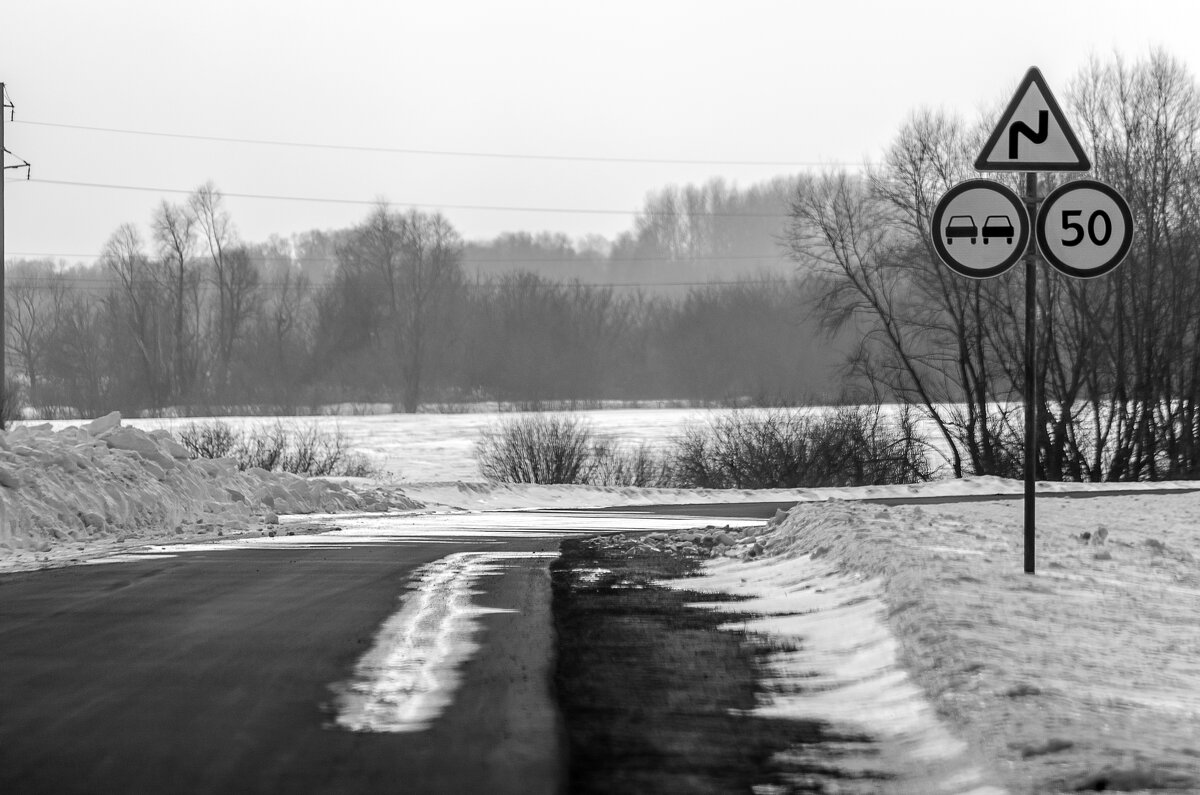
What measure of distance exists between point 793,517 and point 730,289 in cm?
9759

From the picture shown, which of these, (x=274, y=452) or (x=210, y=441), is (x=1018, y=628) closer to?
(x=274, y=452)

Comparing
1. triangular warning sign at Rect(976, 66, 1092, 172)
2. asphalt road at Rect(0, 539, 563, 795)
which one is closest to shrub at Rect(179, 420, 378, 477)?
asphalt road at Rect(0, 539, 563, 795)

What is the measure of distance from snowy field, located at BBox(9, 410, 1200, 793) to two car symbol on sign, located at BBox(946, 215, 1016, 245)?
2.37 meters

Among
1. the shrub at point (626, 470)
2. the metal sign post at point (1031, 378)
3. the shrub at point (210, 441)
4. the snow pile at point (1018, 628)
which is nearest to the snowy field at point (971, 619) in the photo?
the snow pile at point (1018, 628)

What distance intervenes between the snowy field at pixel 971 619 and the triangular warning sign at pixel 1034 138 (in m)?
2.93

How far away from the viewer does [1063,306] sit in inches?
1779

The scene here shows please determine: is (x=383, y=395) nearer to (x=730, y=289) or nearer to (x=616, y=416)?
(x=730, y=289)

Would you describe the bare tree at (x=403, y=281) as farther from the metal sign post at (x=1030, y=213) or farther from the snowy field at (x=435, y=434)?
the metal sign post at (x=1030, y=213)

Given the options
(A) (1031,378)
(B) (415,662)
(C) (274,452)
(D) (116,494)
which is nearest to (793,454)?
(C) (274,452)

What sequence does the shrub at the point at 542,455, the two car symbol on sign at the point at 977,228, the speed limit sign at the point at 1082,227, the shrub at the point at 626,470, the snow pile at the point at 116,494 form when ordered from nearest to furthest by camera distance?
1. the speed limit sign at the point at 1082,227
2. the two car symbol on sign at the point at 977,228
3. the snow pile at the point at 116,494
4. the shrub at the point at 626,470
5. the shrub at the point at 542,455

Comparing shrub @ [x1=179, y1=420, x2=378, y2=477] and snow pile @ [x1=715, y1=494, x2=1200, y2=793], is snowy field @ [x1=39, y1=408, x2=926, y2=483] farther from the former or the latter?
snow pile @ [x1=715, y1=494, x2=1200, y2=793]

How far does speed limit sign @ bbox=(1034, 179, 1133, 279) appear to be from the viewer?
9633 mm

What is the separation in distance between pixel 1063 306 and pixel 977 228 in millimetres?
37585

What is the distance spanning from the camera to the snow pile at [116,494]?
1531 centimetres
